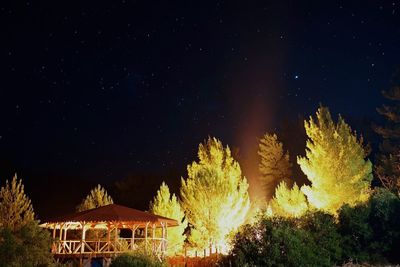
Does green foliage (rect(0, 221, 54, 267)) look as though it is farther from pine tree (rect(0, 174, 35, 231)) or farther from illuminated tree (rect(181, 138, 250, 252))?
illuminated tree (rect(181, 138, 250, 252))

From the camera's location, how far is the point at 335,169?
23.1 m

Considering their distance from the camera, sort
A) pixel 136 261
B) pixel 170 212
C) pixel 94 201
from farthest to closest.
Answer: pixel 94 201 → pixel 170 212 → pixel 136 261

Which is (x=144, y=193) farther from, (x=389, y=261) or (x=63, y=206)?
(x=389, y=261)

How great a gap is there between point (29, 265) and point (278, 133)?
40.3 m

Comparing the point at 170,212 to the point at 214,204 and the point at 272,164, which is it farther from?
the point at 272,164

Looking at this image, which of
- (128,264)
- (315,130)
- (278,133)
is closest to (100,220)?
(128,264)

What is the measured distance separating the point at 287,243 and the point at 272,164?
103 feet

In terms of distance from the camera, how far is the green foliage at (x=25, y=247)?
14891 millimetres

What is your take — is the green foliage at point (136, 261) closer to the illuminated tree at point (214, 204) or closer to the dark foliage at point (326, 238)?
the dark foliage at point (326, 238)

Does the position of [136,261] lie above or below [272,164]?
below

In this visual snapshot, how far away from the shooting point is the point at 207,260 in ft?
74.6

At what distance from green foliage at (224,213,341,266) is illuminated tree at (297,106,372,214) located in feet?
21.6

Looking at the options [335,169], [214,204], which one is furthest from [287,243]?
[214,204]

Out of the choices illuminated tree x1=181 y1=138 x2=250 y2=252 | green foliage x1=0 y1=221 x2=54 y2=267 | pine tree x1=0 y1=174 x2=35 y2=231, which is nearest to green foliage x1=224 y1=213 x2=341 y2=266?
green foliage x1=0 y1=221 x2=54 y2=267
